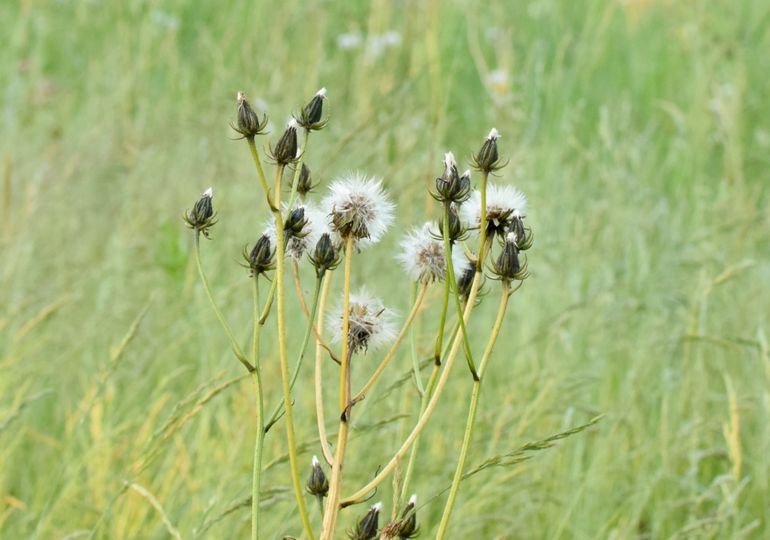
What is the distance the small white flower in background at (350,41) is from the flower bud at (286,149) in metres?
3.58

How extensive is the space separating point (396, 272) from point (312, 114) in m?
1.90

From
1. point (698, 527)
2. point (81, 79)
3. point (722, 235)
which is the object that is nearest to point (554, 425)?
point (698, 527)

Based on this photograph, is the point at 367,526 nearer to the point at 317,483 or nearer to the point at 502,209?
the point at 317,483

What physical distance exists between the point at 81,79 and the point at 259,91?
3.22ft

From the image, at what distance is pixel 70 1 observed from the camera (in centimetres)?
547

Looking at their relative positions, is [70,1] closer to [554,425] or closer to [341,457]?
[554,425]

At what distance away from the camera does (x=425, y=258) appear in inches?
41.8

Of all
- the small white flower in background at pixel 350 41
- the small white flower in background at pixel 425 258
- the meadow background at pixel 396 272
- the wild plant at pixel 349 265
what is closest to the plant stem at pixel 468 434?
the wild plant at pixel 349 265

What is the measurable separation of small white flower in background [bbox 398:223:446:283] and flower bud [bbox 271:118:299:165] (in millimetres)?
168

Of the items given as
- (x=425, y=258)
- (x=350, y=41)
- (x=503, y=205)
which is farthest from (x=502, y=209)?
(x=350, y=41)

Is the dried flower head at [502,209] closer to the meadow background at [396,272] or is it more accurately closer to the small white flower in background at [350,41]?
the meadow background at [396,272]

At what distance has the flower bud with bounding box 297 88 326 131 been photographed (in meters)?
0.97

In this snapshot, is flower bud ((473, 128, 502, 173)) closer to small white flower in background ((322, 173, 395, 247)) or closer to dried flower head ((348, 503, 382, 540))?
small white flower in background ((322, 173, 395, 247))

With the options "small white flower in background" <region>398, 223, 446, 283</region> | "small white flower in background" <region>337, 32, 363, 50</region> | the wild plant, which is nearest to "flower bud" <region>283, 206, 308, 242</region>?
the wild plant
